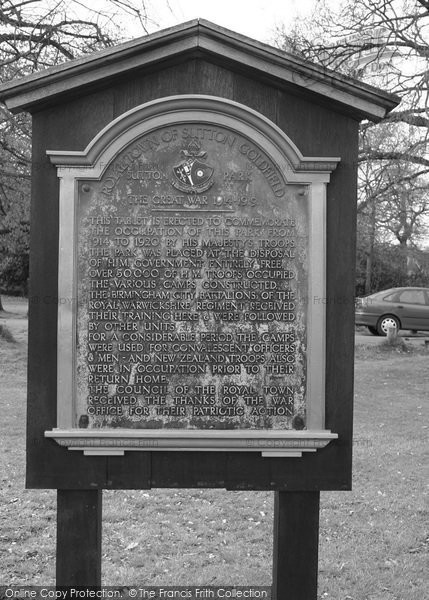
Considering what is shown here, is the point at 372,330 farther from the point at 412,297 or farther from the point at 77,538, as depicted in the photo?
the point at 77,538

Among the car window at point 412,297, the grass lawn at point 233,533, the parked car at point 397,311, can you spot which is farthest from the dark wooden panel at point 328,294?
the car window at point 412,297

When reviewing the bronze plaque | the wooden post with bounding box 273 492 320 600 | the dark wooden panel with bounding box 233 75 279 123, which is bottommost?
the wooden post with bounding box 273 492 320 600

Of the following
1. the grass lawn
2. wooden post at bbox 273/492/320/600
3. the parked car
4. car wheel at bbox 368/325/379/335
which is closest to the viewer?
wooden post at bbox 273/492/320/600

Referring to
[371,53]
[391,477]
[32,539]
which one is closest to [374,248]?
[371,53]

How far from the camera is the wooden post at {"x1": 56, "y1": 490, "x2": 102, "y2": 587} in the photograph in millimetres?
3242

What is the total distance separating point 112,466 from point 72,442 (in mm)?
245

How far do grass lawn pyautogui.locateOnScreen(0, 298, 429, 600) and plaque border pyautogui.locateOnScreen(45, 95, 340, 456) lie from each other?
1467 millimetres

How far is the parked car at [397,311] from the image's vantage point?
18.1 metres

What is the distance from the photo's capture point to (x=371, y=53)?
10.7 m

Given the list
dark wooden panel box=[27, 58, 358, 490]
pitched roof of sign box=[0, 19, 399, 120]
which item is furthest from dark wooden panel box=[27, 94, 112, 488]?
pitched roof of sign box=[0, 19, 399, 120]

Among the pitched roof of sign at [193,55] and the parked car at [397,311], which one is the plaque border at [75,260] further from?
the parked car at [397,311]

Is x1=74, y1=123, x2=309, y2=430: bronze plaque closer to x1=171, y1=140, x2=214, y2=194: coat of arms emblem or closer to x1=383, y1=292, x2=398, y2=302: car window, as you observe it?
x1=171, y1=140, x2=214, y2=194: coat of arms emblem

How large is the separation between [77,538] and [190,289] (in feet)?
4.78

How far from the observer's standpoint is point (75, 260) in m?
3.18
